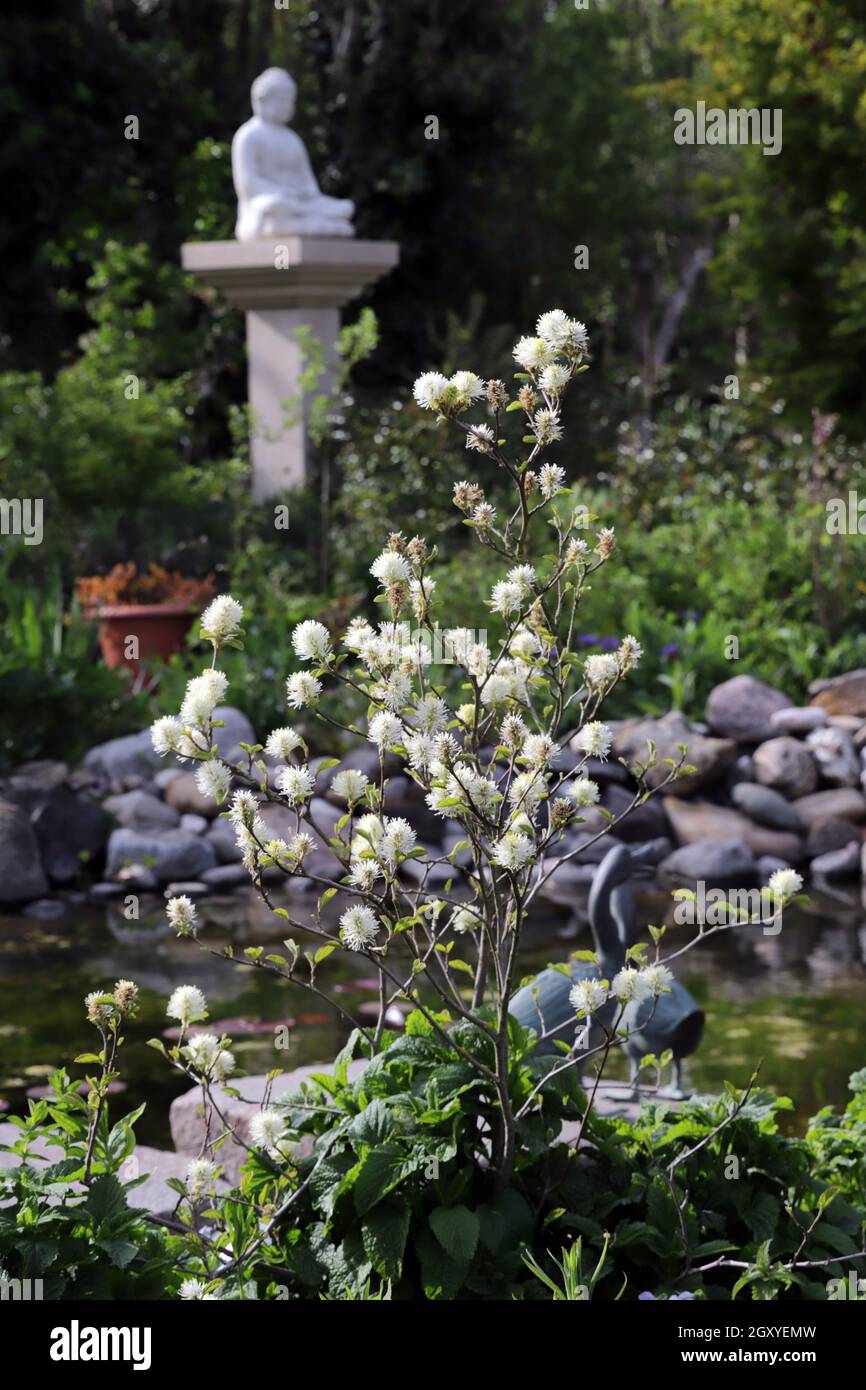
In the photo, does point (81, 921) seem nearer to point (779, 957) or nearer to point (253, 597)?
point (779, 957)

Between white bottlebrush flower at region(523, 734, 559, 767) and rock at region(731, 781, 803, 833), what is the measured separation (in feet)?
17.8

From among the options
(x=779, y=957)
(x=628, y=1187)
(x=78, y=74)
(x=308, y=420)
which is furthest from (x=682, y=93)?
(x=628, y=1187)

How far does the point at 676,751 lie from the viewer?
775cm

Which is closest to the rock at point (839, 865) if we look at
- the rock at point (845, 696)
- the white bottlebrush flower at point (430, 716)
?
the rock at point (845, 696)

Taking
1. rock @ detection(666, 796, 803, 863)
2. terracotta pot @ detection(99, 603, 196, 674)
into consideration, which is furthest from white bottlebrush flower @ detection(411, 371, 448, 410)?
terracotta pot @ detection(99, 603, 196, 674)

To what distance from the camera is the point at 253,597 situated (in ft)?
32.1

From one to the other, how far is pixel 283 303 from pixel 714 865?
5.98 metres

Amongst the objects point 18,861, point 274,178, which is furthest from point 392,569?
point 274,178

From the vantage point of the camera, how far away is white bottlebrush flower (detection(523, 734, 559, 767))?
95.5 inches

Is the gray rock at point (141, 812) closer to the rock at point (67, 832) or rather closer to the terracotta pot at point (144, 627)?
the rock at point (67, 832)

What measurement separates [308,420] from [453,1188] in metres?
9.01

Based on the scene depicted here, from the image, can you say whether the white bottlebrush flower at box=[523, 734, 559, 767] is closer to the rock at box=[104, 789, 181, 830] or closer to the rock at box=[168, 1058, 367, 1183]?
the rock at box=[168, 1058, 367, 1183]

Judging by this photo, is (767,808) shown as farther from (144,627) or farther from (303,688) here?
(303,688)

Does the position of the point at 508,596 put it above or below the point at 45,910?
below
